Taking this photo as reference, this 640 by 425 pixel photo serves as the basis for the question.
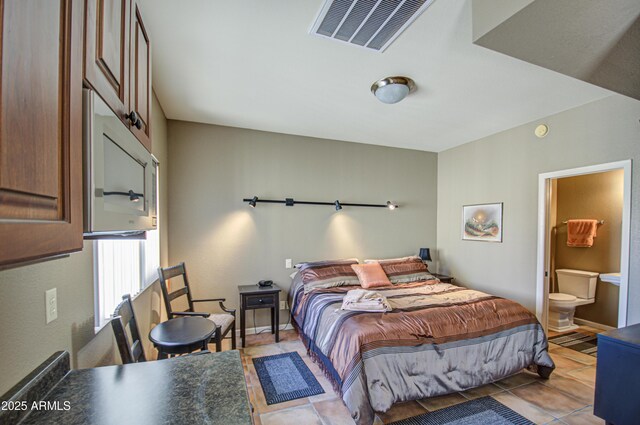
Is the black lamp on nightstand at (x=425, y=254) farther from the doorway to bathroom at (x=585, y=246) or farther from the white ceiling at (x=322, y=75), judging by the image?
the white ceiling at (x=322, y=75)

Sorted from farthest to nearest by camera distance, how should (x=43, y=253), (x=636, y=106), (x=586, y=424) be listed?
(x=636, y=106)
(x=586, y=424)
(x=43, y=253)

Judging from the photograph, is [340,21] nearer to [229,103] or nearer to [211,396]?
[229,103]

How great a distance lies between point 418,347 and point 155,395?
6.04 ft

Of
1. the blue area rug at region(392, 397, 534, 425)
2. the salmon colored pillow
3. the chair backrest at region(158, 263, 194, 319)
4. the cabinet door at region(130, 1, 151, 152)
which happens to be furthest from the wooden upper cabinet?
the salmon colored pillow

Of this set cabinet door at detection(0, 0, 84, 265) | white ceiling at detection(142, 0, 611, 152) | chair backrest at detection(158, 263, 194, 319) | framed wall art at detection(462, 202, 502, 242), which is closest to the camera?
cabinet door at detection(0, 0, 84, 265)

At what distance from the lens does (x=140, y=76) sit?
46.9 inches

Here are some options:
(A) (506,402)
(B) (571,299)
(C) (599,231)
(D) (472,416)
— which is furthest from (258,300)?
(C) (599,231)

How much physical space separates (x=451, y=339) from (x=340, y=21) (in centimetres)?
243

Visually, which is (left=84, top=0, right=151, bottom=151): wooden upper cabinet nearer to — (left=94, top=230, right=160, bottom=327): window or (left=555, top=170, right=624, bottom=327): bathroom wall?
(left=94, top=230, right=160, bottom=327): window

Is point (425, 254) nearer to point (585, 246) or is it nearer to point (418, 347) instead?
point (585, 246)

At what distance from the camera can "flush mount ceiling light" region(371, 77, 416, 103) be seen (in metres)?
2.46

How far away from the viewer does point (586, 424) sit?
2.11 metres

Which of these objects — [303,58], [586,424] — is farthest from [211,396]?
[586,424]

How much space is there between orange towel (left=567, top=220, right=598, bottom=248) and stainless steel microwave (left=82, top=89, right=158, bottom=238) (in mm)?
5321
